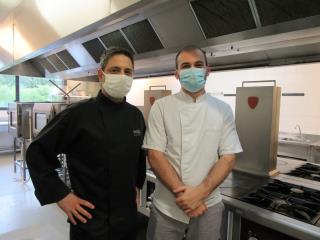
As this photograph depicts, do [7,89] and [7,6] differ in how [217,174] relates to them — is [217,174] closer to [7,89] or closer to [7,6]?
[7,6]

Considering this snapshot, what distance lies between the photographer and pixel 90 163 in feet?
3.21

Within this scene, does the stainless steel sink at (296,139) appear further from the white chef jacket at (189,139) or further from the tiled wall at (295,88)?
the white chef jacket at (189,139)

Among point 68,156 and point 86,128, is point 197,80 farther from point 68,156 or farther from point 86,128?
point 68,156

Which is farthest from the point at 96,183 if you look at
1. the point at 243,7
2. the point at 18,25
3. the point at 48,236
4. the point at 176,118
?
the point at 18,25

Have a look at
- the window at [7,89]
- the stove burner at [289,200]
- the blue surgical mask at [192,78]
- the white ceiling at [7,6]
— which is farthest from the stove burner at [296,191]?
the window at [7,89]

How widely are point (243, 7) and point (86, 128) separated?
1006 mm

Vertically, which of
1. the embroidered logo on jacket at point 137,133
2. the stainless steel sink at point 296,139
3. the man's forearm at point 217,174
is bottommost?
the stainless steel sink at point 296,139

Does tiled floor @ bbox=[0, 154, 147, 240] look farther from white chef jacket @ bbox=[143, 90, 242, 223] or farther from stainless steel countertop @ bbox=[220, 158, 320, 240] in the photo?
white chef jacket @ bbox=[143, 90, 242, 223]

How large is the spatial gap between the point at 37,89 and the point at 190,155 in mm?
5106

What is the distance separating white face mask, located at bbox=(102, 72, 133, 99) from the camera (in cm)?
103

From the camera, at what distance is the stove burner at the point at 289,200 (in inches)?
38.5

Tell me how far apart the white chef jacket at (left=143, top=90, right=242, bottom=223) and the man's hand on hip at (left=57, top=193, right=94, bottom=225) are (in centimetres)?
30

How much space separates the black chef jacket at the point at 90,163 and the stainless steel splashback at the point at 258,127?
92cm

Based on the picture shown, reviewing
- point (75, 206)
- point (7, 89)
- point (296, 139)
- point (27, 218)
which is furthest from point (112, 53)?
point (7, 89)
